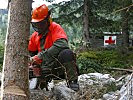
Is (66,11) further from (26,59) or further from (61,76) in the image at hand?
(26,59)

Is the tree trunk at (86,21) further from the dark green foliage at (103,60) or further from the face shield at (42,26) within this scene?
the face shield at (42,26)

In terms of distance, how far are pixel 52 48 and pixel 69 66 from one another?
15.5 inches

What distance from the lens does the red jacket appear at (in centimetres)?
508

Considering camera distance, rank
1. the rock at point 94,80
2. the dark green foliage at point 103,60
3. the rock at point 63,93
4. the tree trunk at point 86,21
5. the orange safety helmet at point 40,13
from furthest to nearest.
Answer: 1. the tree trunk at point 86,21
2. the dark green foliage at point 103,60
3. the rock at point 94,80
4. the orange safety helmet at point 40,13
5. the rock at point 63,93

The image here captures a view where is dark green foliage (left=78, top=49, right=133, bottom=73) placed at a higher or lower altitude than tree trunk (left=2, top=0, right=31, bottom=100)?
lower

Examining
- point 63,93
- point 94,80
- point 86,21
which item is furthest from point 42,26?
point 86,21

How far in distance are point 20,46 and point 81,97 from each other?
1585mm

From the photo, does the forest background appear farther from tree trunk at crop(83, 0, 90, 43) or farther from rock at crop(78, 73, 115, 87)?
rock at crop(78, 73, 115, 87)

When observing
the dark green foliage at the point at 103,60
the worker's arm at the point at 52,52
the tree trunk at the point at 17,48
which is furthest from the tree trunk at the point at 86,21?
the tree trunk at the point at 17,48

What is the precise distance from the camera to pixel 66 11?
734 inches

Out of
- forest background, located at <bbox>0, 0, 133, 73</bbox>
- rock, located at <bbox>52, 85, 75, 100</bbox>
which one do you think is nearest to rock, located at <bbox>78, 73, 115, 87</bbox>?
rock, located at <bbox>52, 85, 75, 100</bbox>

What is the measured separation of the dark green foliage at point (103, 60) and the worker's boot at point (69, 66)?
7.00 m

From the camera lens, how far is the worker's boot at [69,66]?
500 cm

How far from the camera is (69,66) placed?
5062mm
